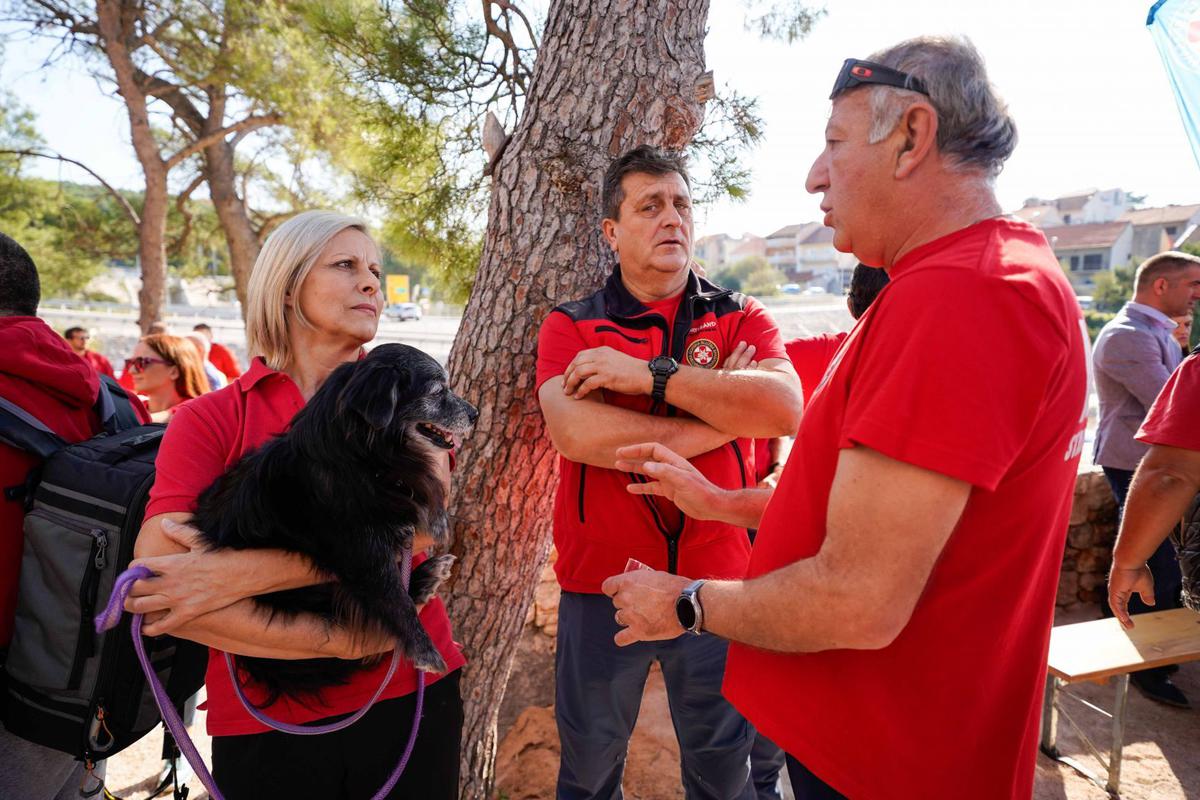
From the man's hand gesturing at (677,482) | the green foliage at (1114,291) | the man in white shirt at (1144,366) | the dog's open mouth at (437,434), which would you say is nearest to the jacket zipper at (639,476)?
the man's hand gesturing at (677,482)

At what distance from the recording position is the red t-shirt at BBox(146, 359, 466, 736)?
4.86ft

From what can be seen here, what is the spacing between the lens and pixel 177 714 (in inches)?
59.1

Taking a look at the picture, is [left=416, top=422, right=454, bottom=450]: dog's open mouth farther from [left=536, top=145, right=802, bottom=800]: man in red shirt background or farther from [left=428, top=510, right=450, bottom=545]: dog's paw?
[left=536, top=145, right=802, bottom=800]: man in red shirt background

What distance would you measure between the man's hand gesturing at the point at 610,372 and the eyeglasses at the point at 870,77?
A: 93 centimetres

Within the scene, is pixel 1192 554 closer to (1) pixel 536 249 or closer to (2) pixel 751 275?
(1) pixel 536 249

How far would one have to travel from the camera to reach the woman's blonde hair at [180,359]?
404 centimetres

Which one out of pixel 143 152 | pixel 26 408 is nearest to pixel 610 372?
pixel 26 408

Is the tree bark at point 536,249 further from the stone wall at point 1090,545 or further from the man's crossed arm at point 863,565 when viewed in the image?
the stone wall at point 1090,545

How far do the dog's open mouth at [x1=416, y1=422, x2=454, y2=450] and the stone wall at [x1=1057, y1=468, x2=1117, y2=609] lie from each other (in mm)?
5346

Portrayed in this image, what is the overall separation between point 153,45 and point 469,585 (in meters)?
9.77

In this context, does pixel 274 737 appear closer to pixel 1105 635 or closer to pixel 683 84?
pixel 683 84

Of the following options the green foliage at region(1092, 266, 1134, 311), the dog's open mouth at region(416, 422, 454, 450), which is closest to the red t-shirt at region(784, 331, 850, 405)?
the dog's open mouth at region(416, 422, 454, 450)

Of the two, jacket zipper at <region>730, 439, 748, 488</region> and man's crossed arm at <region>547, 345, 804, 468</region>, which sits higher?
man's crossed arm at <region>547, 345, 804, 468</region>

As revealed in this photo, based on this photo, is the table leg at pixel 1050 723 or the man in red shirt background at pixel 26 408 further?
the table leg at pixel 1050 723
